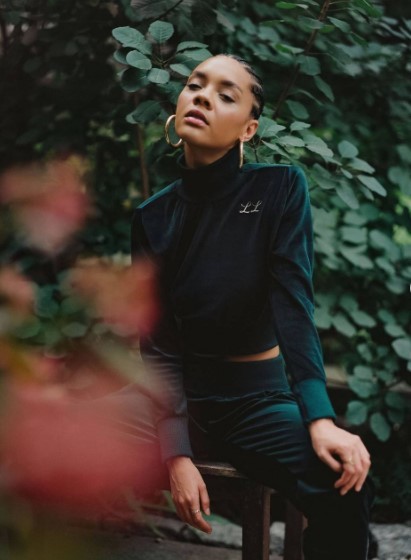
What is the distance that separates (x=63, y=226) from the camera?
0.77 m

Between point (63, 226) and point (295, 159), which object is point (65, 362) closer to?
point (63, 226)

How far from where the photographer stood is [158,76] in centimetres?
191

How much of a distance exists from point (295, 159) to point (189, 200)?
1.85 ft

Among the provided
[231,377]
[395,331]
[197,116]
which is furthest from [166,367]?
[395,331]

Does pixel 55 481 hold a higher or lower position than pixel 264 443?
higher

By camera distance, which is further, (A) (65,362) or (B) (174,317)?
(B) (174,317)

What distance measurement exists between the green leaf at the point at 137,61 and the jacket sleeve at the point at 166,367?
39cm

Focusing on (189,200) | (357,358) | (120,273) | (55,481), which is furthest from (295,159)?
(55,481)

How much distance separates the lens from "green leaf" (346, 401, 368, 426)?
2625 mm

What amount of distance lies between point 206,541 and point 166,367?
1104 mm

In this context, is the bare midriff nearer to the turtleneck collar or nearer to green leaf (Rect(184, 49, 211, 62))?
the turtleneck collar

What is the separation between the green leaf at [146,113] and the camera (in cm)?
208

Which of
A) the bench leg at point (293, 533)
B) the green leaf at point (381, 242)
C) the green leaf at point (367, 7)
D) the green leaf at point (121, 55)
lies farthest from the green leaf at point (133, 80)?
the bench leg at point (293, 533)

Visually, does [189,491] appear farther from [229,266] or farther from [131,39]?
[131,39]
